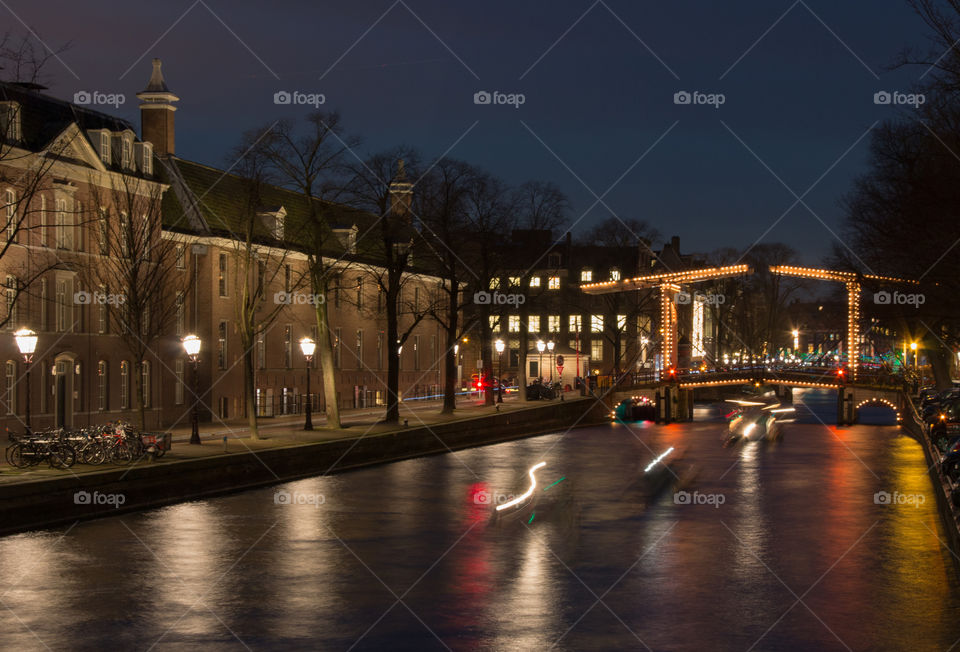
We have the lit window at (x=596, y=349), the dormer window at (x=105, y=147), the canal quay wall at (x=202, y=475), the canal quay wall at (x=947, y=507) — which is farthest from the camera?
the lit window at (x=596, y=349)

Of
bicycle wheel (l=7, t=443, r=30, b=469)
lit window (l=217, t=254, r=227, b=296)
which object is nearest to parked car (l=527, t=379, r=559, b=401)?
lit window (l=217, t=254, r=227, b=296)

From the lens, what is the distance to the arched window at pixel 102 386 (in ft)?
158

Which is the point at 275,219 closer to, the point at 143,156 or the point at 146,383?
the point at 143,156

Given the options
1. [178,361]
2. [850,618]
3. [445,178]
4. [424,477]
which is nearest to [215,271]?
[178,361]

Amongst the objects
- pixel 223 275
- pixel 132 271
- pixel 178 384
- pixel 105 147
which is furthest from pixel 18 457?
pixel 223 275

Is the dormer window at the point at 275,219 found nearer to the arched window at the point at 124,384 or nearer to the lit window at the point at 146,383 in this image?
the lit window at the point at 146,383

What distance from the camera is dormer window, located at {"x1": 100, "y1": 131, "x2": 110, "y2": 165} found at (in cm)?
4888

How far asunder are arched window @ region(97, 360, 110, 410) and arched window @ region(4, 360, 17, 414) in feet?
18.2

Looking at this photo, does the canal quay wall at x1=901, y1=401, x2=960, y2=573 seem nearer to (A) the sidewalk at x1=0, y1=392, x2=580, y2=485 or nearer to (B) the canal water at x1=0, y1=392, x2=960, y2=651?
(B) the canal water at x1=0, y1=392, x2=960, y2=651

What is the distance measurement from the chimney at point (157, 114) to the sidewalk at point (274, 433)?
1375 cm

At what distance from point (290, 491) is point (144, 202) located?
851 inches

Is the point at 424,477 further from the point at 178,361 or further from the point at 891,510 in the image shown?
the point at 178,361

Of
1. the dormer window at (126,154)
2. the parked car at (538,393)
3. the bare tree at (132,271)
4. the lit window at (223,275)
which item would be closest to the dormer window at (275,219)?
the lit window at (223,275)

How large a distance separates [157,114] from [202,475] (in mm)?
31407
